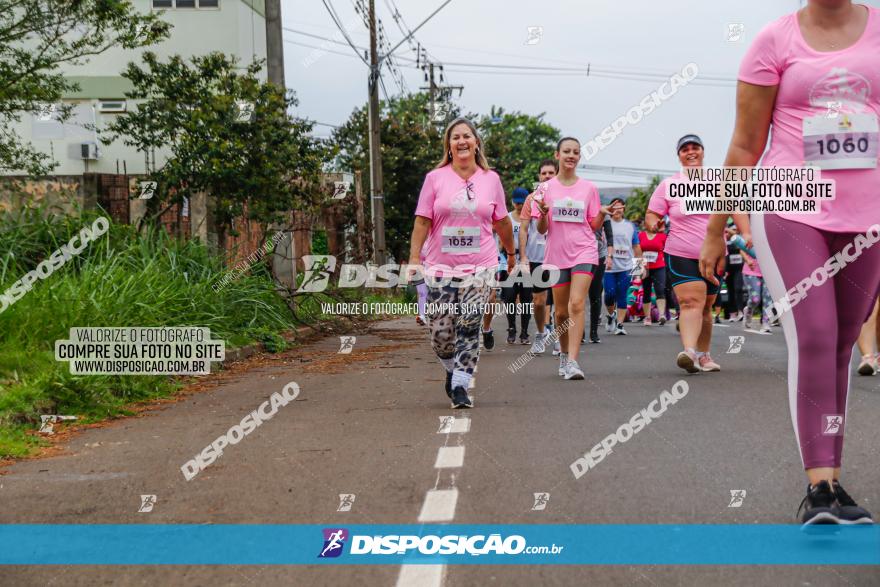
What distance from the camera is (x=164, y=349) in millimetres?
10500

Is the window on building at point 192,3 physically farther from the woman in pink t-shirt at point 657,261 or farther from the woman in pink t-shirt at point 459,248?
the woman in pink t-shirt at point 459,248

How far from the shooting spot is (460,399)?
26.7ft

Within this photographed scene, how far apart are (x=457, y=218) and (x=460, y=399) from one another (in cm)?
131

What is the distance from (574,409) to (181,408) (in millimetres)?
3131

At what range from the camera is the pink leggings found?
4.15 m

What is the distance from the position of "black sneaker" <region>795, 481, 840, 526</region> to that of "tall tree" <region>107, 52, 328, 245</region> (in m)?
11.4

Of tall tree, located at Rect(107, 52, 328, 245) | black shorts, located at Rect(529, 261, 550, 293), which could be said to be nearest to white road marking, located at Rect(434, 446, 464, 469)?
black shorts, located at Rect(529, 261, 550, 293)

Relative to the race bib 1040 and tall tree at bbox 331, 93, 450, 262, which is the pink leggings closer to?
the race bib 1040

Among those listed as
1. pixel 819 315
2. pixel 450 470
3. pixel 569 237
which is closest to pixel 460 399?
pixel 450 470

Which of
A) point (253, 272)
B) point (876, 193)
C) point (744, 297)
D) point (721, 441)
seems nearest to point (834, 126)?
point (876, 193)

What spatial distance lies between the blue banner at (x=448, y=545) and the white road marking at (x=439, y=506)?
0.15 m

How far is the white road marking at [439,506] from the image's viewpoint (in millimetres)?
4672

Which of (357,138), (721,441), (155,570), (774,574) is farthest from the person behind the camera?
(357,138)

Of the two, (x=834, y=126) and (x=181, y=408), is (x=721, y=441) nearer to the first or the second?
(x=834, y=126)
